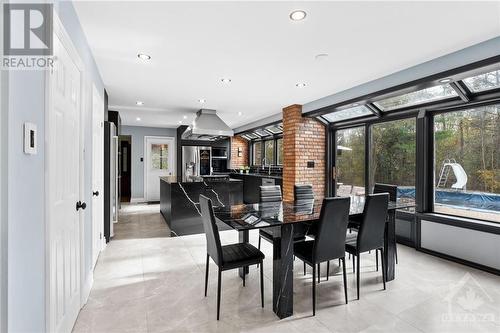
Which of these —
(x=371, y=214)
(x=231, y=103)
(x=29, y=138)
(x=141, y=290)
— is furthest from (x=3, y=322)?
(x=231, y=103)

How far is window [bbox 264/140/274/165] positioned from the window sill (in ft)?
13.7

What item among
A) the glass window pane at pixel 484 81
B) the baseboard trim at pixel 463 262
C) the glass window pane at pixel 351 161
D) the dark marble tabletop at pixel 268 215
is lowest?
the baseboard trim at pixel 463 262

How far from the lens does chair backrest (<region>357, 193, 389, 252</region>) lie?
7.93ft

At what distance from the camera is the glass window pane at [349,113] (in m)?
4.50

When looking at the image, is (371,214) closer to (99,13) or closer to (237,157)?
(99,13)

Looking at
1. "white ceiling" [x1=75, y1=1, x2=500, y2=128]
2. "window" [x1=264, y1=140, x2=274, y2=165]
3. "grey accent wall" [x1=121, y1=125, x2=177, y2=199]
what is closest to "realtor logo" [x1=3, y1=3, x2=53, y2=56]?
"white ceiling" [x1=75, y1=1, x2=500, y2=128]

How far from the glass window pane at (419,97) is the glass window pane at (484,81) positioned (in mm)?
189

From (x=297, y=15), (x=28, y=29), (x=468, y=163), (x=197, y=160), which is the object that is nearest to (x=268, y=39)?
(x=297, y=15)

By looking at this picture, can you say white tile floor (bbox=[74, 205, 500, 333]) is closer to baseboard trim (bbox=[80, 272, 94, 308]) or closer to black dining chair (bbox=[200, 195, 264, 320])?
baseboard trim (bbox=[80, 272, 94, 308])

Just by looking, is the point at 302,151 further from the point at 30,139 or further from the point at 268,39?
the point at 30,139

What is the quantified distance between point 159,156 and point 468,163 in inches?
300

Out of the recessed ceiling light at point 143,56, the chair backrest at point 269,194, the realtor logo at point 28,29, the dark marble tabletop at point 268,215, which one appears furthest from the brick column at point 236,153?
the realtor logo at point 28,29

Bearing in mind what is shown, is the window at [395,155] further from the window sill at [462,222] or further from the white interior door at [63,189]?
the white interior door at [63,189]

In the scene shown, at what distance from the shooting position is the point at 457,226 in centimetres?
319
